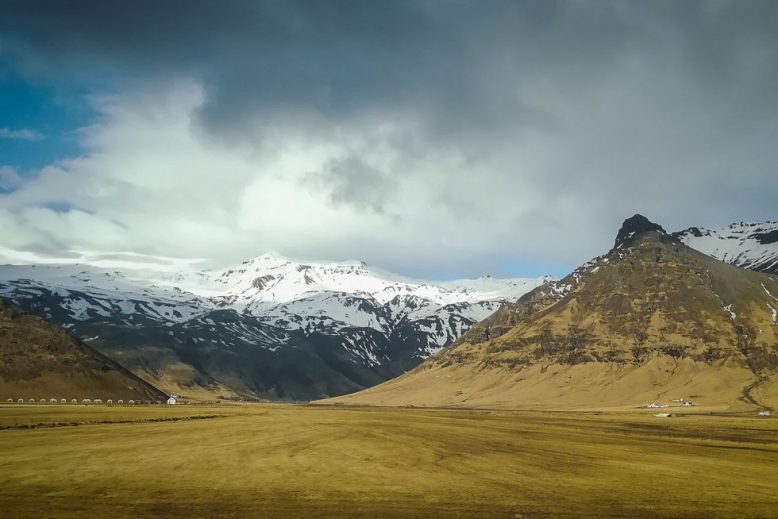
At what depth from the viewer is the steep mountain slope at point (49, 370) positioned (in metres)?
167

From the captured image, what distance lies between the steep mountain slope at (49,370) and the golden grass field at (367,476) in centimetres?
11565

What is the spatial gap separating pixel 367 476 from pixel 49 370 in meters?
171

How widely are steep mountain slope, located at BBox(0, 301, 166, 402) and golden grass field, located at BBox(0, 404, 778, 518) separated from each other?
379ft

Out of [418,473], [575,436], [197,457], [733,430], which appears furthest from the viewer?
[733,430]

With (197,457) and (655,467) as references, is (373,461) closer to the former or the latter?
(197,457)

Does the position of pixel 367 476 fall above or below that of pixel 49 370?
above

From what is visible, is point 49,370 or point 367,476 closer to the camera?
point 367,476

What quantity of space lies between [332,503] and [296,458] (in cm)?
1750

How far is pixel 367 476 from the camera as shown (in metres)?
40.8

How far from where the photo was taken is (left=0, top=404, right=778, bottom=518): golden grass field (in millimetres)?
31359

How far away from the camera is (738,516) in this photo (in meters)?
31.4

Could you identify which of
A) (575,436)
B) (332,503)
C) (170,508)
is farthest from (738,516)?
(575,436)

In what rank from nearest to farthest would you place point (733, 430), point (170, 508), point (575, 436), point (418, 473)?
point (170, 508) → point (418, 473) → point (575, 436) → point (733, 430)

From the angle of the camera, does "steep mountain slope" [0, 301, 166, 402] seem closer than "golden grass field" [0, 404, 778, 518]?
No
